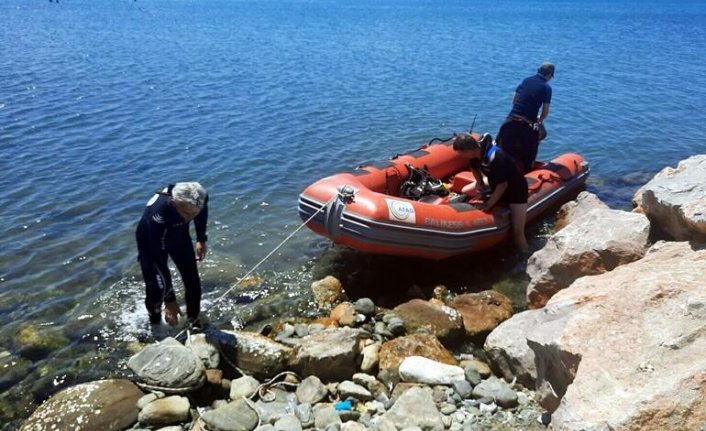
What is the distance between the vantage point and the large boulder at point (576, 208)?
305 inches

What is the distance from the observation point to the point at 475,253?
295 inches

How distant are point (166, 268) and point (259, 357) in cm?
113

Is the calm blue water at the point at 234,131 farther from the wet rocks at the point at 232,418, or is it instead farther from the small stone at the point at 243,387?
the wet rocks at the point at 232,418

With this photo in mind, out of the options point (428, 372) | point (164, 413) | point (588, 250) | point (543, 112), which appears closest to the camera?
point (164, 413)

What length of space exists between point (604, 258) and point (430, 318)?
168 cm

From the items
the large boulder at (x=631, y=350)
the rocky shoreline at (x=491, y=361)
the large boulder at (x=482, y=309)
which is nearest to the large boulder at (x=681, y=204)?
the rocky shoreline at (x=491, y=361)

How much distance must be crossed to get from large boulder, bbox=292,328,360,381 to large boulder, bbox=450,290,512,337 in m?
1.33

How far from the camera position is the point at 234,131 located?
12.5 metres

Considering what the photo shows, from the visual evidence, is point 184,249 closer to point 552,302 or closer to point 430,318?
point 430,318

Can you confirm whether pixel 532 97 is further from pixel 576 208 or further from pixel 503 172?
pixel 503 172

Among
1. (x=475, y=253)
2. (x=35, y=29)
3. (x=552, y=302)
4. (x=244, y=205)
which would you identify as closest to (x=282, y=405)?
(x=552, y=302)

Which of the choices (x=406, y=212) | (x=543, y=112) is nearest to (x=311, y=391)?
(x=406, y=212)

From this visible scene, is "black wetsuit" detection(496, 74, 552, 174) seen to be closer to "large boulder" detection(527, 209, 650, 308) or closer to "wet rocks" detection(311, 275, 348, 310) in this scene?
"large boulder" detection(527, 209, 650, 308)

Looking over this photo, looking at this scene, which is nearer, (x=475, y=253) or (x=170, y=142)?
(x=475, y=253)
